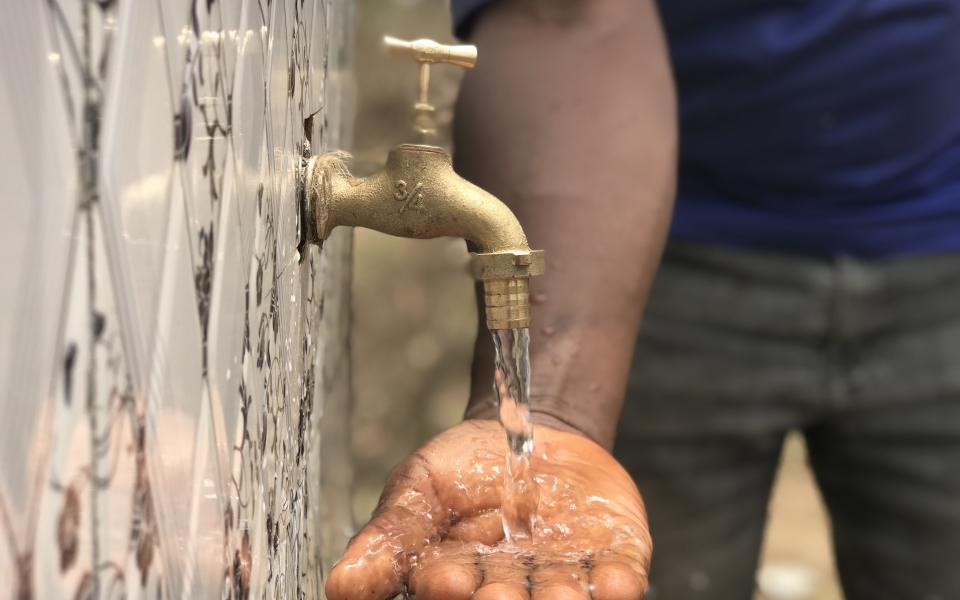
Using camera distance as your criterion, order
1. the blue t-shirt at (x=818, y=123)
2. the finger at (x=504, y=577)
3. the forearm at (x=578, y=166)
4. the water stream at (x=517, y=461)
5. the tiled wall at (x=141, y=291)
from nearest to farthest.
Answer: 1. the tiled wall at (x=141, y=291)
2. the finger at (x=504, y=577)
3. the water stream at (x=517, y=461)
4. the forearm at (x=578, y=166)
5. the blue t-shirt at (x=818, y=123)

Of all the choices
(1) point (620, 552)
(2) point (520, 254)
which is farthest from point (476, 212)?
(1) point (620, 552)

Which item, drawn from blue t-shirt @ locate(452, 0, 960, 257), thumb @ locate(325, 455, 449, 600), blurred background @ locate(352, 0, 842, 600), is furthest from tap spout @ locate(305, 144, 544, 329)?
blurred background @ locate(352, 0, 842, 600)

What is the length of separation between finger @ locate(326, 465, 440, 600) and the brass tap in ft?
0.50

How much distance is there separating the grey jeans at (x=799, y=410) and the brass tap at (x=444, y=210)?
0.60 m

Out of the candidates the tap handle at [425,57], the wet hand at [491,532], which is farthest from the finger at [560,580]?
the tap handle at [425,57]

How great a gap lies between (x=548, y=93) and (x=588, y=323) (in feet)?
0.73

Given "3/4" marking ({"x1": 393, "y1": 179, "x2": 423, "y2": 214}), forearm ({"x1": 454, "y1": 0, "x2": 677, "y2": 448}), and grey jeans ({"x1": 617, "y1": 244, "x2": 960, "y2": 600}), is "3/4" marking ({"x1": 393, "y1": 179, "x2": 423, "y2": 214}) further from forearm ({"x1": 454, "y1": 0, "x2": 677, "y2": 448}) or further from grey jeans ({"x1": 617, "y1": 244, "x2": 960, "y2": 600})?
grey jeans ({"x1": 617, "y1": 244, "x2": 960, "y2": 600})

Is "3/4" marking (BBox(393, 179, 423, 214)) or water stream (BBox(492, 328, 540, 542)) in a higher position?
"3/4" marking (BBox(393, 179, 423, 214))

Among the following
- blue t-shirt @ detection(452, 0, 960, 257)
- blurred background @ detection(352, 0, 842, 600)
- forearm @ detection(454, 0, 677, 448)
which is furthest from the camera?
blurred background @ detection(352, 0, 842, 600)

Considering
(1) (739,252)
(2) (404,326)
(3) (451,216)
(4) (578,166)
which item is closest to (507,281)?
(3) (451,216)

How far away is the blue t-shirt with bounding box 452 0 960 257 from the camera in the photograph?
112 centimetres

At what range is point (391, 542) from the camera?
0.68m

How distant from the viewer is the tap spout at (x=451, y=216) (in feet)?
2.17

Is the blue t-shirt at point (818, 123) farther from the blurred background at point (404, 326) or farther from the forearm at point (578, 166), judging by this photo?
the blurred background at point (404, 326)
